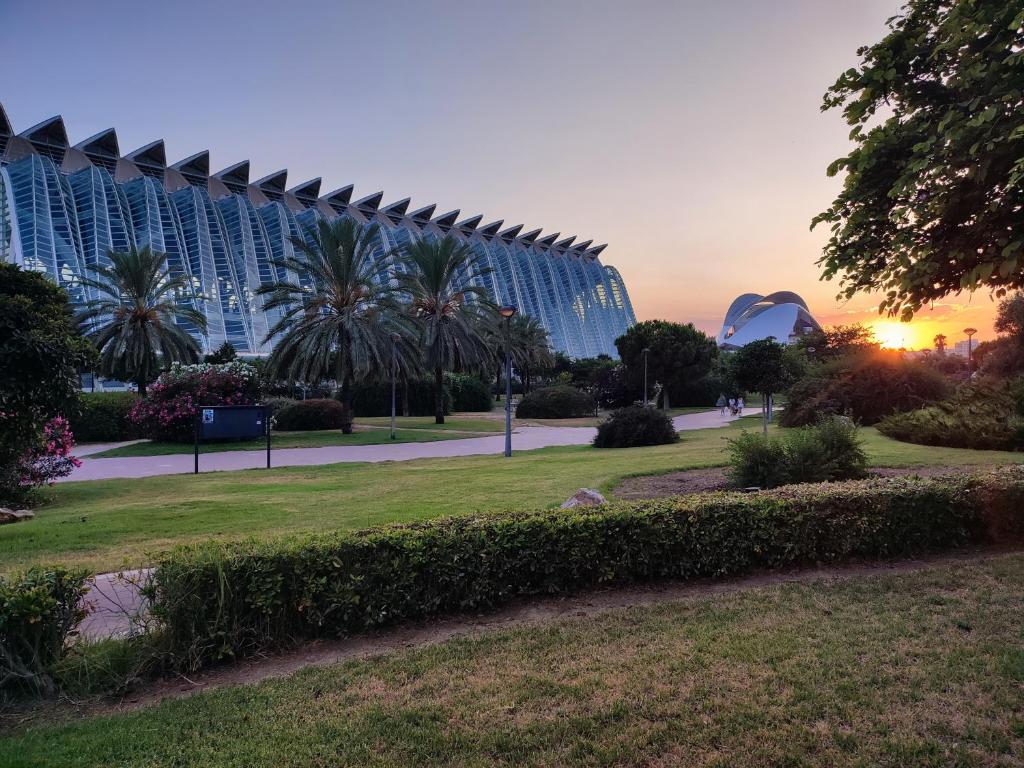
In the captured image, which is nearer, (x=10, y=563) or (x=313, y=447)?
(x=10, y=563)

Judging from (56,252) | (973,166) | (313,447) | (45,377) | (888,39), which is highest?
(56,252)

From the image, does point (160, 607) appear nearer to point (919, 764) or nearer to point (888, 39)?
point (919, 764)

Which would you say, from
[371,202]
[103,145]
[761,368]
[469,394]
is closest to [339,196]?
[371,202]

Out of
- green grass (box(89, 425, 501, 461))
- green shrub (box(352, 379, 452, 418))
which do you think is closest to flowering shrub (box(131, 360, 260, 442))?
green grass (box(89, 425, 501, 461))

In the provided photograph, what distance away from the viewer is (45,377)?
25.1 ft

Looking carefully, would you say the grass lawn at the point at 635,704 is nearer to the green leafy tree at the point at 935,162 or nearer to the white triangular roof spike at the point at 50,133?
the green leafy tree at the point at 935,162

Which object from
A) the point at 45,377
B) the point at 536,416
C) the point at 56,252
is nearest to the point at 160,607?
the point at 45,377

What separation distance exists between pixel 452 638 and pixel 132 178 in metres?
81.9

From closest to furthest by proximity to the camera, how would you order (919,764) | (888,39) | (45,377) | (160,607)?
(919,764), (160,607), (888,39), (45,377)

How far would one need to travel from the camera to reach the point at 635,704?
3.31 m

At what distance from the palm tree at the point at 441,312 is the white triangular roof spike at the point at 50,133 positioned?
5072 centimetres

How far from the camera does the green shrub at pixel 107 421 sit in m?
25.3

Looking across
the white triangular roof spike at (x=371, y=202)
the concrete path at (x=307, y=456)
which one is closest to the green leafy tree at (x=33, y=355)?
the concrete path at (x=307, y=456)

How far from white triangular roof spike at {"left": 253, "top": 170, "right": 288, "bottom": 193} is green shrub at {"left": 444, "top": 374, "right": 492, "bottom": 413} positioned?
5145 centimetres
